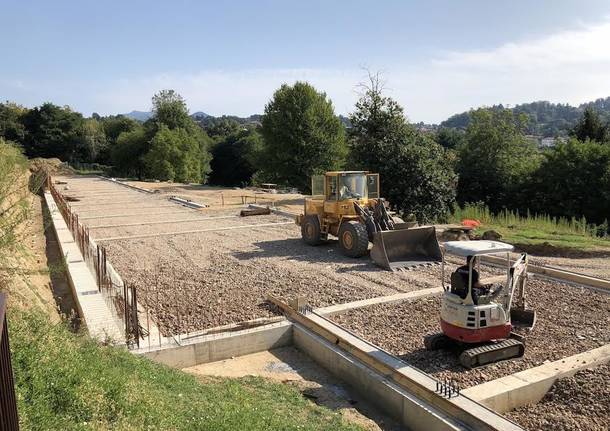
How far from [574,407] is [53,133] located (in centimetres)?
7551

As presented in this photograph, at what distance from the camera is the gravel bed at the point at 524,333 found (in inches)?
260

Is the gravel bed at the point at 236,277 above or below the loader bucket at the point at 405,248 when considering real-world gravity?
below

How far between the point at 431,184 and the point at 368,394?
13713mm

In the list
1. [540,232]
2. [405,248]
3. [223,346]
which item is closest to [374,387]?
[223,346]

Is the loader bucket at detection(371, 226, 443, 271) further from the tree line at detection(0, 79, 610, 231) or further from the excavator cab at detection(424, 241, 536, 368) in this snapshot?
the tree line at detection(0, 79, 610, 231)

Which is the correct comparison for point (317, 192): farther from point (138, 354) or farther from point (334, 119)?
point (334, 119)

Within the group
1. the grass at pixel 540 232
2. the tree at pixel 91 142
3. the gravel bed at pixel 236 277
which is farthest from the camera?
the tree at pixel 91 142

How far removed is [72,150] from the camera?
236ft

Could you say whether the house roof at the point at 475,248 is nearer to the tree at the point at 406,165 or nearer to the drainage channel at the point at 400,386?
the drainage channel at the point at 400,386

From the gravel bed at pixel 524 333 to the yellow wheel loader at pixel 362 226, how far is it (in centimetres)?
259

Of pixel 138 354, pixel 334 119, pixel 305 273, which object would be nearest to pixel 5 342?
pixel 138 354

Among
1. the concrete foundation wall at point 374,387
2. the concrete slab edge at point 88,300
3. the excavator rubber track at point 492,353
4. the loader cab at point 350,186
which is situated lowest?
the concrete foundation wall at point 374,387

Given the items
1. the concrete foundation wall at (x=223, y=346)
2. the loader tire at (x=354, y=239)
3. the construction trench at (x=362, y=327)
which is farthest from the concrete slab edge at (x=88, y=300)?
the loader tire at (x=354, y=239)

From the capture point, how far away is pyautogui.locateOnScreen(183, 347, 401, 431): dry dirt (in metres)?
6.00
